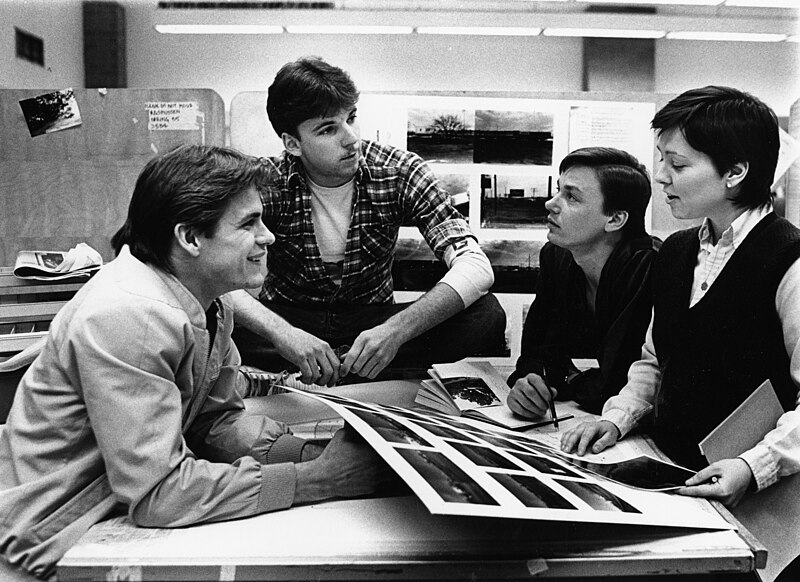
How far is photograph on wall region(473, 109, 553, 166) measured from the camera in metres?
2.13

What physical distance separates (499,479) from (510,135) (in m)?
1.50

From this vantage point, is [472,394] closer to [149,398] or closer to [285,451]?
[285,451]

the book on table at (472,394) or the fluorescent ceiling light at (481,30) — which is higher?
the fluorescent ceiling light at (481,30)

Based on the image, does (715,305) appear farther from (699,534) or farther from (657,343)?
(699,534)

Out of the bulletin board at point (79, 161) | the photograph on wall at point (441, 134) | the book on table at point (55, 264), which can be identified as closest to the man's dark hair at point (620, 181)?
the photograph on wall at point (441, 134)

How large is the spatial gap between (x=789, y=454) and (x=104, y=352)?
845 mm

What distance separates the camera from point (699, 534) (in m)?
0.82

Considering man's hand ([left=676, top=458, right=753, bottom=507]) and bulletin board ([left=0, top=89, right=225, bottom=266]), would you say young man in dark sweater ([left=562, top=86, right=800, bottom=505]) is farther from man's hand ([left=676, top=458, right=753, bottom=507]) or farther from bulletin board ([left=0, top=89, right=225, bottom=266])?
bulletin board ([left=0, top=89, right=225, bottom=266])

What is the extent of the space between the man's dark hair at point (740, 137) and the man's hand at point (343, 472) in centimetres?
68

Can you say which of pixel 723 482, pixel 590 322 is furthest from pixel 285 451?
pixel 590 322

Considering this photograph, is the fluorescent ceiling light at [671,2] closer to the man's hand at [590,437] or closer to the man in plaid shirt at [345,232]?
the man in plaid shirt at [345,232]

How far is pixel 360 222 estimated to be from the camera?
1.85m

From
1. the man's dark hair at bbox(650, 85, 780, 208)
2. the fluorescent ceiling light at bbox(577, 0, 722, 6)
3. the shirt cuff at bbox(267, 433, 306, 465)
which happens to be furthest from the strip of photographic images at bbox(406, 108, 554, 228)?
the shirt cuff at bbox(267, 433, 306, 465)

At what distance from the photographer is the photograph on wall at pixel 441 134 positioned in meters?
2.14
